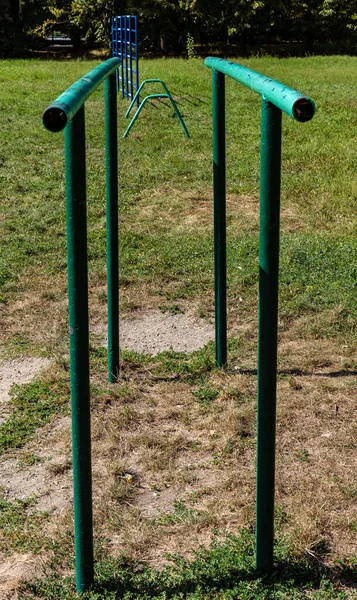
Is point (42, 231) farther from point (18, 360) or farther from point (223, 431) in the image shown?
point (223, 431)

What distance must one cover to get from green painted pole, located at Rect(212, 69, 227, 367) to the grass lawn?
0.21 m

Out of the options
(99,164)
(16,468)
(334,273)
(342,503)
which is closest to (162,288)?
(334,273)

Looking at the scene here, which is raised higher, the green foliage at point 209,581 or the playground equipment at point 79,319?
the playground equipment at point 79,319

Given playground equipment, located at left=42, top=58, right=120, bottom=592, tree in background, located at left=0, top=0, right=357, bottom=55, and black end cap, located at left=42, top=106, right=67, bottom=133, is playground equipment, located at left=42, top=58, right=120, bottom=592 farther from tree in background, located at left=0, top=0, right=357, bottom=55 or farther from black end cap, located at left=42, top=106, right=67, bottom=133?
tree in background, located at left=0, top=0, right=357, bottom=55

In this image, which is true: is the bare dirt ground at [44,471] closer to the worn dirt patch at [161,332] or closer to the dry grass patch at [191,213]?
the worn dirt patch at [161,332]

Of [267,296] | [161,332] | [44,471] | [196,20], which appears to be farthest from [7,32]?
[267,296]

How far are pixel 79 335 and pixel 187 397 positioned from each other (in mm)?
1614

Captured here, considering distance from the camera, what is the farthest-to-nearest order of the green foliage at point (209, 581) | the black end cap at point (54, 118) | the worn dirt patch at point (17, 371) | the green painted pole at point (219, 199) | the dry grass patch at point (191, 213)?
the dry grass patch at point (191, 213) → the worn dirt patch at point (17, 371) → the green painted pole at point (219, 199) → the green foliage at point (209, 581) → the black end cap at point (54, 118)

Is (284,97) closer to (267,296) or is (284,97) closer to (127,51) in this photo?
(267,296)

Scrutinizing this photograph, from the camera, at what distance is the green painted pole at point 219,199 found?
394 cm

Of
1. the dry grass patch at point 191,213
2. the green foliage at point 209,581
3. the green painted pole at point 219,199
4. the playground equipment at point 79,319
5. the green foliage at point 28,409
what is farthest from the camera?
the dry grass patch at point 191,213

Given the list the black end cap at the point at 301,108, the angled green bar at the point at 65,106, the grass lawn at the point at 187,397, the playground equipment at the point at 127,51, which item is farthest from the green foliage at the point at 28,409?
the playground equipment at the point at 127,51

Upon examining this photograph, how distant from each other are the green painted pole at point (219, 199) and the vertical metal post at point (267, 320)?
5.15 ft

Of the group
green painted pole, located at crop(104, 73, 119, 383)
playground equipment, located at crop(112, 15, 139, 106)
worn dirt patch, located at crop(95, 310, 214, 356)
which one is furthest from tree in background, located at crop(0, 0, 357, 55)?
green painted pole, located at crop(104, 73, 119, 383)
